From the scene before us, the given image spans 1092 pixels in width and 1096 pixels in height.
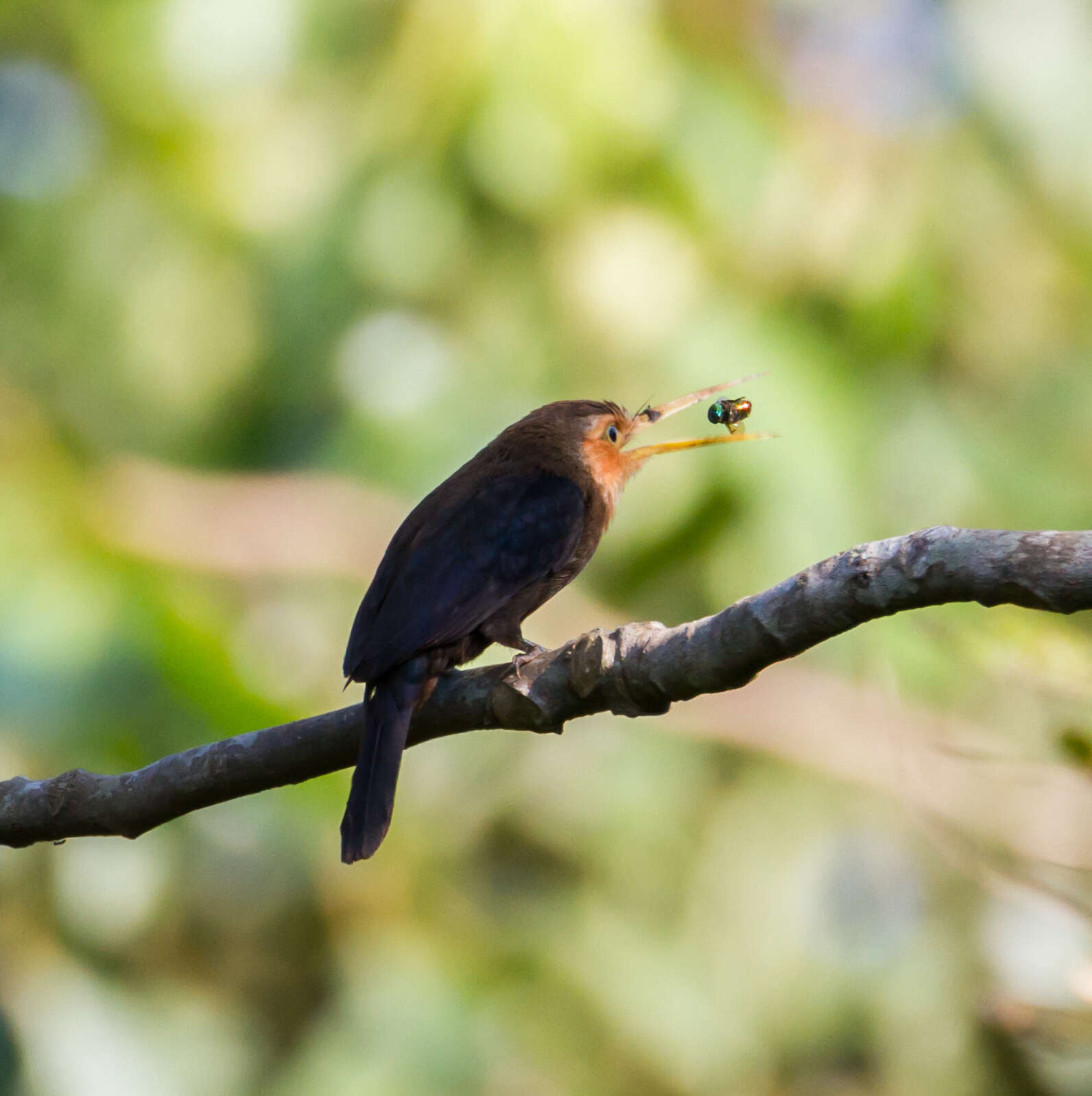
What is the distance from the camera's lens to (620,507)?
18.3ft

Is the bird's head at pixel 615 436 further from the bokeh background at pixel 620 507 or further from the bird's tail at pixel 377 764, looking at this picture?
the bird's tail at pixel 377 764

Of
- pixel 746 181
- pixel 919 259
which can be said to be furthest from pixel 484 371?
pixel 919 259

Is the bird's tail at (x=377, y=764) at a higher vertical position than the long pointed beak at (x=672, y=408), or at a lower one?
lower

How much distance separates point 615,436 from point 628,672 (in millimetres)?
1986

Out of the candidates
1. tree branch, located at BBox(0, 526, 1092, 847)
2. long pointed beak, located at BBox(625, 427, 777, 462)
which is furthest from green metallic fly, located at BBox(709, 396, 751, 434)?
tree branch, located at BBox(0, 526, 1092, 847)

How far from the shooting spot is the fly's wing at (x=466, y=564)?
3.53 metres

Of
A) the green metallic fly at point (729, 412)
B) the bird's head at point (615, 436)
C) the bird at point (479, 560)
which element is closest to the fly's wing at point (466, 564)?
the bird at point (479, 560)

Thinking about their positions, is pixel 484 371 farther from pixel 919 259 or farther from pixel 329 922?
pixel 329 922

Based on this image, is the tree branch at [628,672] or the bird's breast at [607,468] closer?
the tree branch at [628,672]

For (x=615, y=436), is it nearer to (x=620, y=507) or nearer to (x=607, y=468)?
(x=607, y=468)

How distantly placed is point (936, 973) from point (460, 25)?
401 cm

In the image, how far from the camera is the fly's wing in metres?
3.53

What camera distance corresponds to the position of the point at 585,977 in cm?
560

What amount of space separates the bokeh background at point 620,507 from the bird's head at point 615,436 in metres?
0.75
